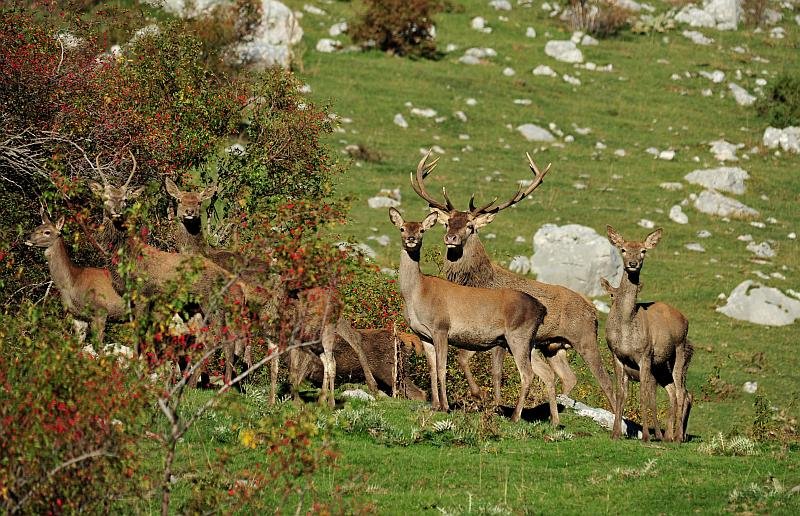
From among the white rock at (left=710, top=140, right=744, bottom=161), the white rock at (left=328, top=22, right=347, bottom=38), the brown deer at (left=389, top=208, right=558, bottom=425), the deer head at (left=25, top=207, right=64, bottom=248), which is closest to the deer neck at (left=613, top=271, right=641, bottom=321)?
the brown deer at (left=389, top=208, right=558, bottom=425)

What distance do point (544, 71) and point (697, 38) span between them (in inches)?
→ 352

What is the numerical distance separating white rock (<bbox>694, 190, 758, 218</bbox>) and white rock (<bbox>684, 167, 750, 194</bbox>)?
1093 millimetres

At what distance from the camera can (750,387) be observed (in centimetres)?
2511

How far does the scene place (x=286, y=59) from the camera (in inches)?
1617

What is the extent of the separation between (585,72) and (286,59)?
11942mm

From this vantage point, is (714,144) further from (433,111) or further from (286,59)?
(286,59)

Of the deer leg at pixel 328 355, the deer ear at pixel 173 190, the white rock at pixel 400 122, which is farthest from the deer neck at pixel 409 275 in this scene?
the white rock at pixel 400 122

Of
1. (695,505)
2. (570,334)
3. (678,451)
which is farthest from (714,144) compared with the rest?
(695,505)

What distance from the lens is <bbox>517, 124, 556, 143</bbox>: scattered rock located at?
39.9m

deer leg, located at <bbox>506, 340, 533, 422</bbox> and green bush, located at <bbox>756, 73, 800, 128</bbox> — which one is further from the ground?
deer leg, located at <bbox>506, 340, 533, 422</bbox>

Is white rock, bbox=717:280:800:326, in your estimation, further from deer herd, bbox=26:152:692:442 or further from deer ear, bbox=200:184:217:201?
deer ear, bbox=200:184:217:201

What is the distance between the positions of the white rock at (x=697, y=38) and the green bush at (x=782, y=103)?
684 centimetres

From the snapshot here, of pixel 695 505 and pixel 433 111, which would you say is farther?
pixel 433 111

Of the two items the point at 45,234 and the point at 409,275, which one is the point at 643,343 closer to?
the point at 409,275
